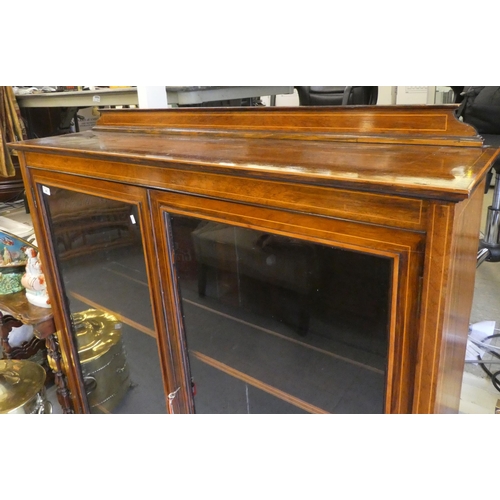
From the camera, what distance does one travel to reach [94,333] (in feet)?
4.22

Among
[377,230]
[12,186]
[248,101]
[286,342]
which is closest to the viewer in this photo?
[377,230]

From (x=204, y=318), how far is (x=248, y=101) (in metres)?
2.06

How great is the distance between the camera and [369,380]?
0.74 metres

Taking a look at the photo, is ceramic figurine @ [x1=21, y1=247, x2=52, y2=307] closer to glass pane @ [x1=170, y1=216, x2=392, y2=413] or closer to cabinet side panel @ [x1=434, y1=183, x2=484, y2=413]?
glass pane @ [x1=170, y1=216, x2=392, y2=413]

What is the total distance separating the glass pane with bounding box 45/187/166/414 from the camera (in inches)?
40.1

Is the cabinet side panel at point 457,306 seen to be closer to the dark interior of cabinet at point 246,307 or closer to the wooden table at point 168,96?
the dark interior of cabinet at point 246,307

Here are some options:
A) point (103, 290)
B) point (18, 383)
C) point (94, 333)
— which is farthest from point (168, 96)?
point (18, 383)

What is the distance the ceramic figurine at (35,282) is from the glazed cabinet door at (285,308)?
23.7 inches

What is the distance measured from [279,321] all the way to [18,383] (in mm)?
993

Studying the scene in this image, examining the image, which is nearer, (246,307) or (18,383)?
(246,307)

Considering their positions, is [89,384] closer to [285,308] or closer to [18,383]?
[18,383]

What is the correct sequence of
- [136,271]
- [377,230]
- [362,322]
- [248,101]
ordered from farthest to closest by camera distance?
[248,101] → [136,271] → [362,322] → [377,230]
